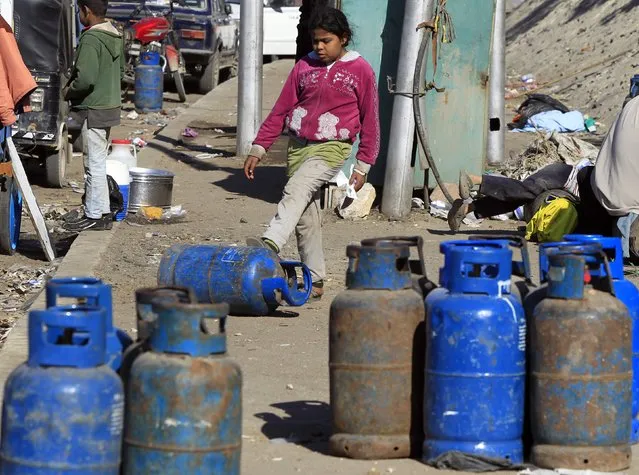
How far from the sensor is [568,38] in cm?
2644

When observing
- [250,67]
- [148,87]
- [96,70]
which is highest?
[148,87]

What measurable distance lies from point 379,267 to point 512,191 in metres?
5.58

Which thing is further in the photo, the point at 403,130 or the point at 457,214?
the point at 403,130

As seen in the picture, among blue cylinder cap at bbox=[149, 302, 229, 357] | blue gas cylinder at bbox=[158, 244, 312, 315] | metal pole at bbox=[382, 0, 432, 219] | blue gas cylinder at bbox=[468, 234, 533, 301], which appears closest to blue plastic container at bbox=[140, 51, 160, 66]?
metal pole at bbox=[382, 0, 432, 219]

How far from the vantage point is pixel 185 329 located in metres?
4.02

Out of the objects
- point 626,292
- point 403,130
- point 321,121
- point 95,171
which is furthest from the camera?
point 403,130

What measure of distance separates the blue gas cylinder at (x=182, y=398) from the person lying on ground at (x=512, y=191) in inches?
245

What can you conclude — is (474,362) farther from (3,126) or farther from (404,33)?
(404,33)

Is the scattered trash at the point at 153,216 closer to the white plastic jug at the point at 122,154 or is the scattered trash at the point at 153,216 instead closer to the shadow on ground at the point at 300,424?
the white plastic jug at the point at 122,154

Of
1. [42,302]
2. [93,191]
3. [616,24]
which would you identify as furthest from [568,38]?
[42,302]

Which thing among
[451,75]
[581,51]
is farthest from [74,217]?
[581,51]

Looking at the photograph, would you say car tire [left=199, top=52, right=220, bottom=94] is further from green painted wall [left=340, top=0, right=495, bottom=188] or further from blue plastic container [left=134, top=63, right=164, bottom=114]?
green painted wall [left=340, top=0, right=495, bottom=188]

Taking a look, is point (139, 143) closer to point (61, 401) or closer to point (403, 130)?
point (403, 130)

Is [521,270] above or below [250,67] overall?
below
